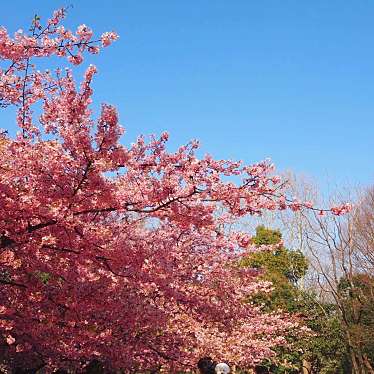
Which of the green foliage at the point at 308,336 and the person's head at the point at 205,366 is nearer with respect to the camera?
the person's head at the point at 205,366

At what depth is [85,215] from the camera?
A: 6930mm

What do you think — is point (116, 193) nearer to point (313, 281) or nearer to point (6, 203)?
point (6, 203)

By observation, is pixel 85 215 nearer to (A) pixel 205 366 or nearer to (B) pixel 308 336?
(A) pixel 205 366

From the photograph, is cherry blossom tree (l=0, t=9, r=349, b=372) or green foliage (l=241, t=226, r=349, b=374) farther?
green foliage (l=241, t=226, r=349, b=374)

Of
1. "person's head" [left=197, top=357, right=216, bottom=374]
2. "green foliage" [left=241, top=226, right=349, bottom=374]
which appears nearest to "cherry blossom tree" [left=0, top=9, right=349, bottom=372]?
"person's head" [left=197, top=357, right=216, bottom=374]

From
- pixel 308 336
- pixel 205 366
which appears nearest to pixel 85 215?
pixel 205 366

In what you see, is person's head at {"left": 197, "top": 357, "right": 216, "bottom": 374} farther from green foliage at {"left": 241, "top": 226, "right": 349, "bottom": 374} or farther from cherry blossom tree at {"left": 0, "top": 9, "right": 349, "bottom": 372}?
green foliage at {"left": 241, "top": 226, "right": 349, "bottom": 374}

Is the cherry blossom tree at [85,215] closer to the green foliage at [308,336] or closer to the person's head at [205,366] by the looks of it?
the person's head at [205,366]

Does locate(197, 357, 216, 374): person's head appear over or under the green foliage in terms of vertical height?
under

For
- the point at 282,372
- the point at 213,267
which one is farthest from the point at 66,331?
the point at 282,372

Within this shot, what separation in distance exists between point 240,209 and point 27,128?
3474 mm

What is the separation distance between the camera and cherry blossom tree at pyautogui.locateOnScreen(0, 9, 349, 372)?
5.14 m

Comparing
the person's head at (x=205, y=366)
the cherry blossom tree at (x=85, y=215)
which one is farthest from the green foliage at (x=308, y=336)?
the person's head at (x=205, y=366)

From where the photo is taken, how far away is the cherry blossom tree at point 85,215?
5.14 metres
